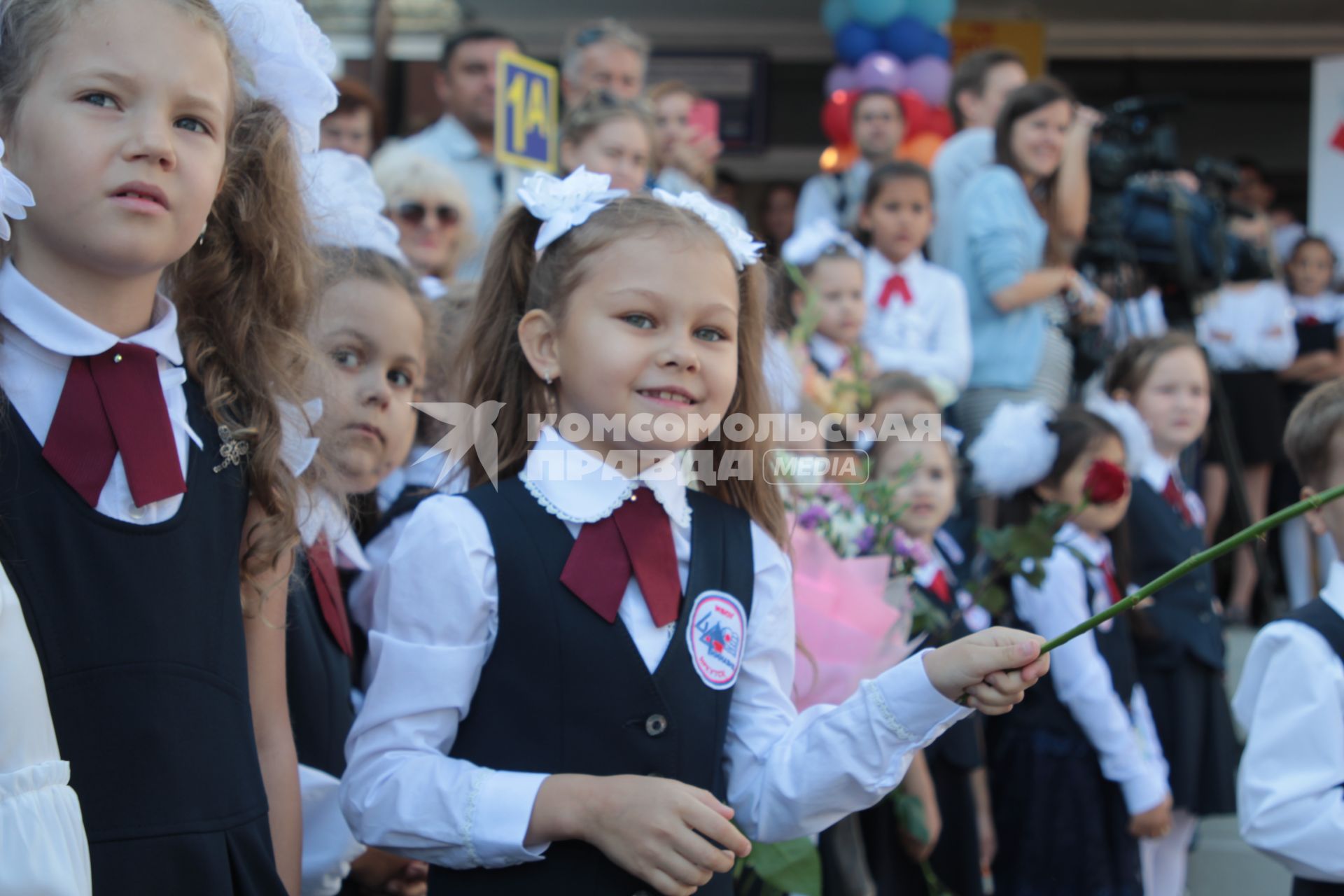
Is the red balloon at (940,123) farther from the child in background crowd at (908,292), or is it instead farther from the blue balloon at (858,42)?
the child in background crowd at (908,292)

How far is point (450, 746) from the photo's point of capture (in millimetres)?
1662

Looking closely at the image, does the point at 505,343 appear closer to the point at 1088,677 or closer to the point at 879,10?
the point at 1088,677

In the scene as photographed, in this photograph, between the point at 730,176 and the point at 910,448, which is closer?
the point at 910,448

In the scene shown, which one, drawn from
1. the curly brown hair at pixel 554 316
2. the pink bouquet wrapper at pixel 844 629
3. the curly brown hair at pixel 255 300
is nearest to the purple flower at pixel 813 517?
the pink bouquet wrapper at pixel 844 629

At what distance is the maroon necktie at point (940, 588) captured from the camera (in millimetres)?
3160

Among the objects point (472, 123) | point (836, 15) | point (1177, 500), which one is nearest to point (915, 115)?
point (836, 15)

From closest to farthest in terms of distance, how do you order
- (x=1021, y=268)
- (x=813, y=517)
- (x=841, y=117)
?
(x=813, y=517), (x=1021, y=268), (x=841, y=117)

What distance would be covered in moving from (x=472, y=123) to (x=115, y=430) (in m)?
3.67

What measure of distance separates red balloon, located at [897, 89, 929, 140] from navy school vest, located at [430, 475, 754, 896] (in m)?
6.09

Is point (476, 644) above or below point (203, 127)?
below

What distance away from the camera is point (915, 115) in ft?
24.2

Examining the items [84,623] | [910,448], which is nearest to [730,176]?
[910,448]

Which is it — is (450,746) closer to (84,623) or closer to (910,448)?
(84,623)

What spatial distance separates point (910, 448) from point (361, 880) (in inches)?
75.2
